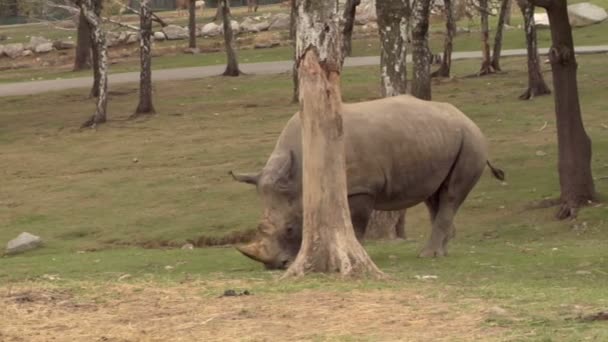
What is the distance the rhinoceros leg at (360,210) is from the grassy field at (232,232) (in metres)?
0.67

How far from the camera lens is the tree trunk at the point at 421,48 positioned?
24.2 meters

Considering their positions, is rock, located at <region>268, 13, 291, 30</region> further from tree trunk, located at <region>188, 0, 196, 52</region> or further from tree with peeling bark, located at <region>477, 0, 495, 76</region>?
tree with peeling bark, located at <region>477, 0, 495, 76</region>

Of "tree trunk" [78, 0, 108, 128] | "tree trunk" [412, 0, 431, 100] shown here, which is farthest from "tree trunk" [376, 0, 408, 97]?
"tree trunk" [78, 0, 108, 128]

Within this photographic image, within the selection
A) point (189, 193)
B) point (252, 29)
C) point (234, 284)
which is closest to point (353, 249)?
point (234, 284)

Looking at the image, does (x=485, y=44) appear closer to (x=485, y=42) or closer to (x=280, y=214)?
(x=485, y=42)

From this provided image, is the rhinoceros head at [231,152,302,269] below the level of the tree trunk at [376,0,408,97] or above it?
below

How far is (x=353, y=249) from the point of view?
12.1 meters

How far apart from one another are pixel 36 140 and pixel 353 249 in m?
22.9

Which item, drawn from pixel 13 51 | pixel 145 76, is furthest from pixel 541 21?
pixel 145 76

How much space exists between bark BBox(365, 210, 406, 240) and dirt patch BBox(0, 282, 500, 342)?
27.3 feet

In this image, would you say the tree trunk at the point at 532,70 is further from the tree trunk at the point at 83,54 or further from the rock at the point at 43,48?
the rock at the point at 43,48

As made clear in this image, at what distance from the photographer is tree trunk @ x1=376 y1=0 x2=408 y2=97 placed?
1955cm

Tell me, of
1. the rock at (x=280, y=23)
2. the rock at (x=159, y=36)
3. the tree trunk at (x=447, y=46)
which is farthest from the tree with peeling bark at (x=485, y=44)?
the rock at (x=159, y=36)

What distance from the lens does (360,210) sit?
14641 mm
